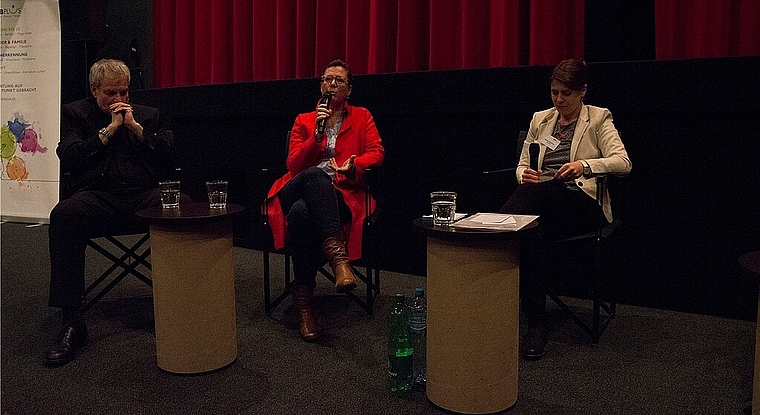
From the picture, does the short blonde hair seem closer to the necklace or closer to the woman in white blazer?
the woman in white blazer

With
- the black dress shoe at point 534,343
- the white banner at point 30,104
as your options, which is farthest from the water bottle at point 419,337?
the white banner at point 30,104

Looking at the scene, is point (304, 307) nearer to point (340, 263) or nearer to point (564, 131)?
point (340, 263)

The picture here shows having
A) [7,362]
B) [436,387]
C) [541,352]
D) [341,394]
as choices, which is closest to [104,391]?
[7,362]

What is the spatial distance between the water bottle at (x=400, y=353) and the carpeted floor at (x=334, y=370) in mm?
43

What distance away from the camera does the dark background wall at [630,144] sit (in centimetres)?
258

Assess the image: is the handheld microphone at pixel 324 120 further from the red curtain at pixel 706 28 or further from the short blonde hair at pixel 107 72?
the red curtain at pixel 706 28

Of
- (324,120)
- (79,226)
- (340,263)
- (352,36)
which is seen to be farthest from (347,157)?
(352,36)

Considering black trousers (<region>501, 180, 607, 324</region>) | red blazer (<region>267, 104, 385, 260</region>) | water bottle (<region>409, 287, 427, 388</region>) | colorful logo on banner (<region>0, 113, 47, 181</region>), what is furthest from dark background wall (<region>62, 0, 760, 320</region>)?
colorful logo on banner (<region>0, 113, 47, 181</region>)

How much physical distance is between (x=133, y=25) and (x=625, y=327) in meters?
4.32

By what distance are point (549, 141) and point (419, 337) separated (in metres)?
0.97

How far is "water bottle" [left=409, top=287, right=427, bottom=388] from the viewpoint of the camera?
78.0 inches

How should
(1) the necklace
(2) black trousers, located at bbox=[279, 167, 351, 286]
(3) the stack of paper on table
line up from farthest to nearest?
(1) the necklace < (2) black trousers, located at bbox=[279, 167, 351, 286] < (3) the stack of paper on table

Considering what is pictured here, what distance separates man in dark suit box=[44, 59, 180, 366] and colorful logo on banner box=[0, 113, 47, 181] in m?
2.69

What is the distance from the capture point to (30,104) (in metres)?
4.99
